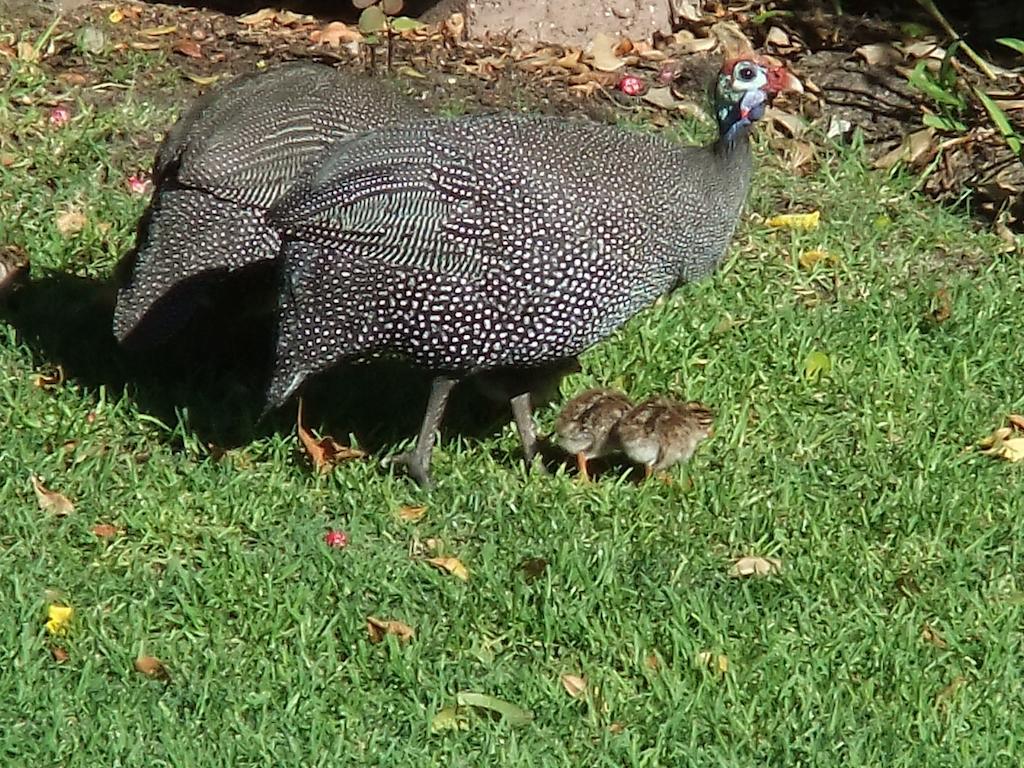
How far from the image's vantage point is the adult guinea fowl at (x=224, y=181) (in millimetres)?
4523

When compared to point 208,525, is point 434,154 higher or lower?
higher

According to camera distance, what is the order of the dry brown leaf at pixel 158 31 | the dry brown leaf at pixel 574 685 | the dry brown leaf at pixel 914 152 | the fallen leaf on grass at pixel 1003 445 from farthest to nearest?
the dry brown leaf at pixel 158 31 < the dry brown leaf at pixel 914 152 < the fallen leaf on grass at pixel 1003 445 < the dry brown leaf at pixel 574 685

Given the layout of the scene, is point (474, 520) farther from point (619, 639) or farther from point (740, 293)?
point (740, 293)

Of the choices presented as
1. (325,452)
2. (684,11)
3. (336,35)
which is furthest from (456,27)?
(325,452)

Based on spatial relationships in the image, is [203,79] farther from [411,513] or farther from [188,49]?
[411,513]

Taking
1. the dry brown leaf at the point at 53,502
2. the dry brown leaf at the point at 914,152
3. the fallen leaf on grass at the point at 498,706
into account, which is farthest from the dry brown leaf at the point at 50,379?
the dry brown leaf at the point at 914,152

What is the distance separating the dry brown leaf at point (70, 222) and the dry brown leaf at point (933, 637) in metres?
3.02

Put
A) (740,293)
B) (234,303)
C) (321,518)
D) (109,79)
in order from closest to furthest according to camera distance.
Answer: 1. (321,518)
2. (234,303)
3. (740,293)
4. (109,79)

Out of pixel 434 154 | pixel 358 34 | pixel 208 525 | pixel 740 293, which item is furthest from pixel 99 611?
pixel 358 34

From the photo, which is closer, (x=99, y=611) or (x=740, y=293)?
(x=99, y=611)

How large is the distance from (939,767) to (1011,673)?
39cm

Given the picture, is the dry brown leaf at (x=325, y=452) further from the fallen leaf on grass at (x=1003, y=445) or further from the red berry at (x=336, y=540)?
the fallen leaf on grass at (x=1003, y=445)

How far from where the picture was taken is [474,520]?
4418 millimetres

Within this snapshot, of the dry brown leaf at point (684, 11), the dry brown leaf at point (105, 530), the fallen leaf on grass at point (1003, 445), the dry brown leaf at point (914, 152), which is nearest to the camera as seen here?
the dry brown leaf at point (105, 530)
